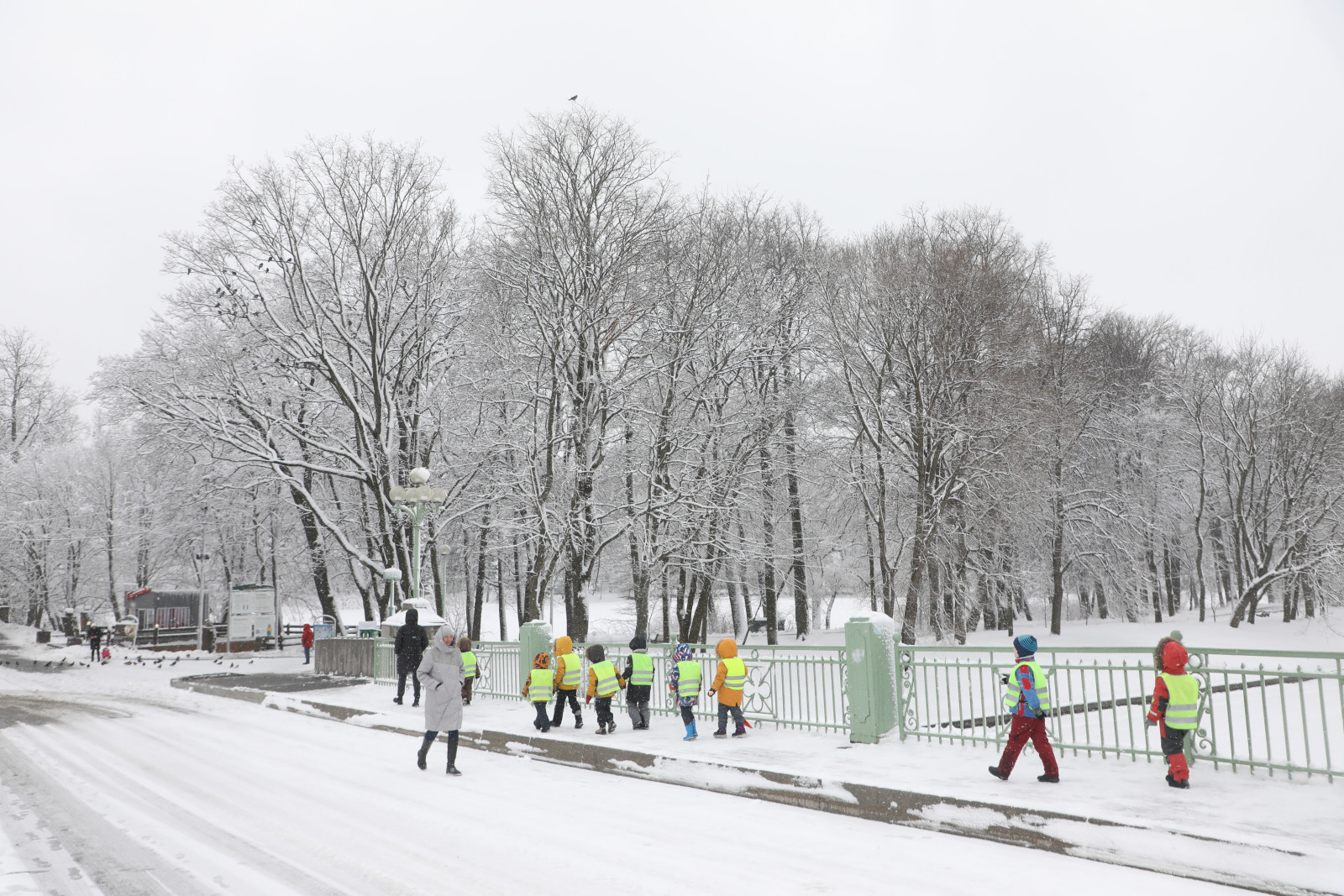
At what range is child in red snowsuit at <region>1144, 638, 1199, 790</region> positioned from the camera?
7.45 m

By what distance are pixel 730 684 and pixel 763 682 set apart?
2.40 feet

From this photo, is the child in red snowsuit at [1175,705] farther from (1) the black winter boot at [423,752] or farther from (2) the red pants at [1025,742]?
(1) the black winter boot at [423,752]

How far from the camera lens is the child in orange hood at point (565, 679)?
42.7 feet

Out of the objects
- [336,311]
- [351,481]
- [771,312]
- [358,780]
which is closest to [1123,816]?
[358,780]

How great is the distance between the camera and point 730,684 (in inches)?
455

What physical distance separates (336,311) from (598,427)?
10.5 m

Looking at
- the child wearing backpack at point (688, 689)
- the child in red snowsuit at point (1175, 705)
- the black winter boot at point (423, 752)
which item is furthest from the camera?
the child wearing backpack at point (688, 689)

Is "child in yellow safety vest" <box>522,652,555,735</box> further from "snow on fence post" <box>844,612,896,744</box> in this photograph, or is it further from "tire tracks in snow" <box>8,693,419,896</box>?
"snow on fence post" <box>844,612,896,744</box>

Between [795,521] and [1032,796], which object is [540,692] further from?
[795,521]

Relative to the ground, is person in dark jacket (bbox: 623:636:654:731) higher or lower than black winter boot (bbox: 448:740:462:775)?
higher

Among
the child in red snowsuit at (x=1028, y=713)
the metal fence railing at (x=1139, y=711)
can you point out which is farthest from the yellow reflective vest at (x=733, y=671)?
the child in red snowsuit at (x=1028, y=713)

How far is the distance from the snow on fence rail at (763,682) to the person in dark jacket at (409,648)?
3.71ft

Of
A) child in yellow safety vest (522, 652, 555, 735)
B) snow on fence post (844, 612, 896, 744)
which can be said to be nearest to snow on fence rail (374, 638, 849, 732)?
snow on fence post (844, 612, 896, 744)

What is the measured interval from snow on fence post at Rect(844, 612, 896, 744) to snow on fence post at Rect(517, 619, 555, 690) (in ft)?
21.2
